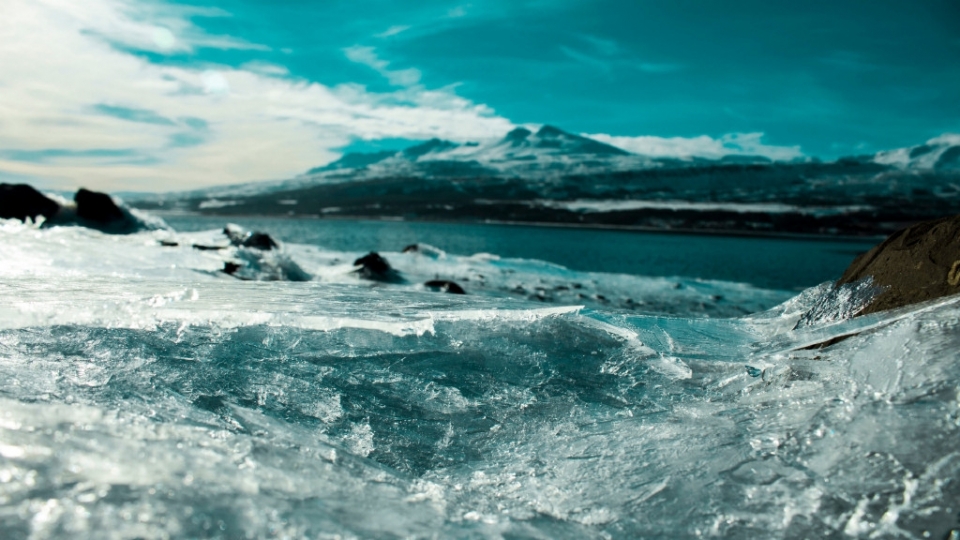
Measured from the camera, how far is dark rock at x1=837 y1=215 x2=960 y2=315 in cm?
420

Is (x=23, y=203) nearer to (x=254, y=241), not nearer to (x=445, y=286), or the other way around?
(x=254, y=241)

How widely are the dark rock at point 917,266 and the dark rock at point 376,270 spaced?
15.0 meters

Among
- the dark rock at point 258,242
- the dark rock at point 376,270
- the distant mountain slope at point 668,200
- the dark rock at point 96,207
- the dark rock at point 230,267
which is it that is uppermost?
the distant mountain slope at point 668,200

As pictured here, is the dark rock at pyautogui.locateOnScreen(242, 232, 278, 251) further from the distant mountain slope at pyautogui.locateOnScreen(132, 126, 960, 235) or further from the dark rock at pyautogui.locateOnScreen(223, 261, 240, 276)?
the distant mountain slope at pyautogui.locateOnScreen(132, 126, 960, 235)

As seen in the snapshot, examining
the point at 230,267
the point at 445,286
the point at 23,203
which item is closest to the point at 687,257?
the point at 445,286

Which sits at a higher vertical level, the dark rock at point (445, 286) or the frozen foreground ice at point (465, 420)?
the frozen foreground ice at point (465, 420)

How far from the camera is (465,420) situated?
3744 millimetres

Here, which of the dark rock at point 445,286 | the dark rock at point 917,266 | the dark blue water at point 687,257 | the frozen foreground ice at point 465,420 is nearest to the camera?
the frozen foreground ice at point 465,420

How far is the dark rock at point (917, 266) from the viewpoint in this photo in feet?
13.8

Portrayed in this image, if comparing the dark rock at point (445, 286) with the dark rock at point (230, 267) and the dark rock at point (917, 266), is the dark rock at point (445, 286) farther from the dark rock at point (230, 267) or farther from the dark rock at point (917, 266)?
the dark rock at point (917, 266)

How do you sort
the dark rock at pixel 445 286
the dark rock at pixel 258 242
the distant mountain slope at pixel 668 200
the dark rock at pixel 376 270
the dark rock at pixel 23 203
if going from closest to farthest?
the dark rock at pixel 445 286 → the dark rock at pixel 23 203 → the dark rock at pixel 376 270 → the dark rock at pixel 258 242 → the distant mountain slope at pixel 668 200

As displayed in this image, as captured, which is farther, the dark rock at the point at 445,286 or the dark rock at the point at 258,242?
the dark rock at the point at 258,242

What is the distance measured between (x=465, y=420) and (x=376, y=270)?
15.8 metres

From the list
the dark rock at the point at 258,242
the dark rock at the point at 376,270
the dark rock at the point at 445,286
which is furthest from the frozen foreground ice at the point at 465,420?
the dark rock at the point at 258,242
